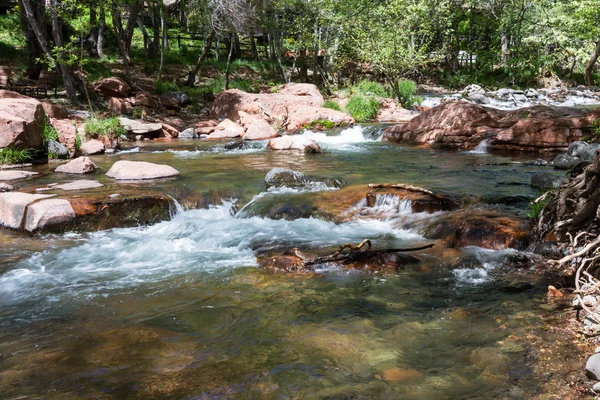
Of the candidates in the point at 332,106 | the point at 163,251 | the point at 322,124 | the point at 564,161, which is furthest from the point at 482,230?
the point at 332,106

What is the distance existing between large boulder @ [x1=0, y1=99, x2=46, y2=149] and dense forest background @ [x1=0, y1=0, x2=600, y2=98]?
12.9ft

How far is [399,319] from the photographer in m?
4.16

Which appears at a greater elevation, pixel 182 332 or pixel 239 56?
pixel 239 56

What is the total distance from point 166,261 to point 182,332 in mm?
2230

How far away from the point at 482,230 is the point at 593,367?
3.27 metres

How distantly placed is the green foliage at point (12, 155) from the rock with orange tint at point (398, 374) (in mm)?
10528

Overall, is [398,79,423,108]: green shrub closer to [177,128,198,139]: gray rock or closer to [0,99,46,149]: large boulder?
[177,128,198,139]: gray rock

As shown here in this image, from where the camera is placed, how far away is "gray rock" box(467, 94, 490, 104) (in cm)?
2339

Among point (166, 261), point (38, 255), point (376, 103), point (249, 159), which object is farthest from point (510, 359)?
point (376, 103)

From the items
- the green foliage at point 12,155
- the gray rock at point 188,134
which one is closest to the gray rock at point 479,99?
the gray rock at point 188,134

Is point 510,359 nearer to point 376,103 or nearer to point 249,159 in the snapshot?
point 249,159

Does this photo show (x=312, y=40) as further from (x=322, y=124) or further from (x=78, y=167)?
(x=78, y=167)

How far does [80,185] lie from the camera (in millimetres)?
8820

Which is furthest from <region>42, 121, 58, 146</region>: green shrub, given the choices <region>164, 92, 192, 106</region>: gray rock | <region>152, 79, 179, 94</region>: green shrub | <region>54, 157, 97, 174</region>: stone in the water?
<region>152, 79, 179, 94</region>: green shrub
